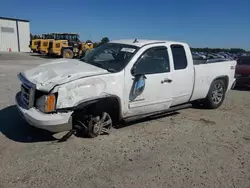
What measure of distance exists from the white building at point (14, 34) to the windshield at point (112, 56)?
120 feet

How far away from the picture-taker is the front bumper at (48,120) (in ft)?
11.8

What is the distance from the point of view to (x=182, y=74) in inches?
205

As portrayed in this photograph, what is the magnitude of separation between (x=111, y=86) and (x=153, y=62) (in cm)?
116

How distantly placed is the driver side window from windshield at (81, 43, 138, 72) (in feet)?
0.78

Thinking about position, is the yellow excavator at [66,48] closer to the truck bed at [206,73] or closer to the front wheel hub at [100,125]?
the truck bed at [206,73]

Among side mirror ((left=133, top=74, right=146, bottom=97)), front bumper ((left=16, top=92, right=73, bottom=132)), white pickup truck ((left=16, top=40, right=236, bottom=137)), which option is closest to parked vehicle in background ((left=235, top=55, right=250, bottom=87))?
white pickup truck ((left=16, top=40, right=236, bottom=137))

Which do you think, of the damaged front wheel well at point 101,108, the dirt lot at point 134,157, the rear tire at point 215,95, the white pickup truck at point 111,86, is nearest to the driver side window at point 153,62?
the white pickup truck at point 111,86

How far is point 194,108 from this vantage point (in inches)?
264

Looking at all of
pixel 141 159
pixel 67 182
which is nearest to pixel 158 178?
pixel 141 159

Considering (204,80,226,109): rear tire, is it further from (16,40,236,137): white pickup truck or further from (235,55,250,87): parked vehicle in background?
(235,55,250,87): parked vehicle in background

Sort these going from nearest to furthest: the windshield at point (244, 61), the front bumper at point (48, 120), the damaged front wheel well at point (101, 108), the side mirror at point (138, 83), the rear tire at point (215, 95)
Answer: the front bumper at point (48, 120) → the damaged front wheel well at point (101, 108) → the side mirror at point (138, 83) → the rear tire at point (215, 95) → the windshield at point (244, 61)

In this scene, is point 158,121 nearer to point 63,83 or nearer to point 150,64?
point 150,64

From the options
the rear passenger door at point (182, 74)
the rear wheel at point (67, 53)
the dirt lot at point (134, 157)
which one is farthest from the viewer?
the rear wheel at point (67, 53)

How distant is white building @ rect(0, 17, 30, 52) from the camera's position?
36656 mm
